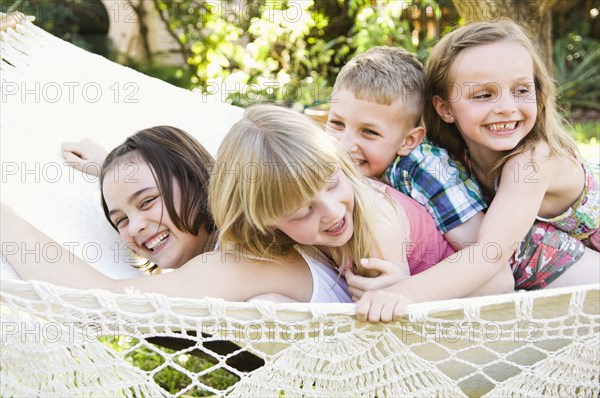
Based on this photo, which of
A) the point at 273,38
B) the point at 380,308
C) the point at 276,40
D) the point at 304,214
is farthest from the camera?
the point at 276,40

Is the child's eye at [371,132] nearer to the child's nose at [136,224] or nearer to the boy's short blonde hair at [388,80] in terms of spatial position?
the boy's short blonde hair at [388,80]

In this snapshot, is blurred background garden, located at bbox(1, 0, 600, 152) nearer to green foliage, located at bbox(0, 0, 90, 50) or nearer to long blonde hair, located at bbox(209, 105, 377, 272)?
green foliage, located at bbox(0, 0, 90, 50)

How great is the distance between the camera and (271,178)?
55.2 inches

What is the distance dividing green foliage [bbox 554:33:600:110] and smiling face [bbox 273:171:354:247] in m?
4.28

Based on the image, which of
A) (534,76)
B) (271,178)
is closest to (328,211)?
(271,178)

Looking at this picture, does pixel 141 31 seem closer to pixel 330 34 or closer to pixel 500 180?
pixel 330 34

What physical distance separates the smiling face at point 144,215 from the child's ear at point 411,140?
1.80ft

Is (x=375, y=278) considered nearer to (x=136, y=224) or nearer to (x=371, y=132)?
(x=371, y=132)

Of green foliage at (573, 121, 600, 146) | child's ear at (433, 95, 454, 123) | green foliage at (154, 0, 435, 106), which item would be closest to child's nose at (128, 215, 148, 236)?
child's ear at (433, 95, 454, 123)

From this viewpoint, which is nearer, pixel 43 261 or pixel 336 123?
pixel 43 261

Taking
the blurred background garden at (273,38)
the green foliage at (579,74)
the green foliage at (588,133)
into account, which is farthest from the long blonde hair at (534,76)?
the green foliage at (579,74)

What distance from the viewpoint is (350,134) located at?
5.98 ft

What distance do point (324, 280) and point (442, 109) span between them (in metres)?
0.55

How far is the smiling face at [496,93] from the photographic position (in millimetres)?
1697
